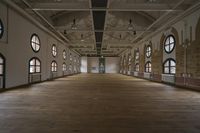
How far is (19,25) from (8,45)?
5.69 ft

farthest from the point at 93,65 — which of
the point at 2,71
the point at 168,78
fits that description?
the point at 2,71

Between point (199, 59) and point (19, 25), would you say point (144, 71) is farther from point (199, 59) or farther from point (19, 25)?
point (19, 25)

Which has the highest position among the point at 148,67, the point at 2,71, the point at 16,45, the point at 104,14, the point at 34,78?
the point at 104,14

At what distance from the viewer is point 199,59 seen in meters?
9.45

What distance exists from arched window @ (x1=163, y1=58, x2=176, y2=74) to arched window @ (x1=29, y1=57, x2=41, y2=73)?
917 cm

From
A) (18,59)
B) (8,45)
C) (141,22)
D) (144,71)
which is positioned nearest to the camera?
(8,45)

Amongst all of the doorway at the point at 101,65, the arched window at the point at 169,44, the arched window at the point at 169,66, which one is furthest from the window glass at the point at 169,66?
the doorway at the point at 101,65

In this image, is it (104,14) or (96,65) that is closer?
(104,14)

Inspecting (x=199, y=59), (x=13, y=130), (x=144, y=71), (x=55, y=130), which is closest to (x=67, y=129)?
(x=55, y=130)

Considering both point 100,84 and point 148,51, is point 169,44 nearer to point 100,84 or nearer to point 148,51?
point 148,51

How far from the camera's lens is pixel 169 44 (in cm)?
1367

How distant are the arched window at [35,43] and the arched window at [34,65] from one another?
2.28 feet

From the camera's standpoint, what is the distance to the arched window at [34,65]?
42.3ft

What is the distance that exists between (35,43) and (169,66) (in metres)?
9.39
